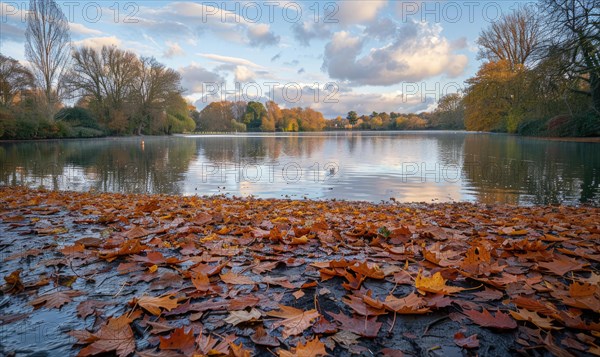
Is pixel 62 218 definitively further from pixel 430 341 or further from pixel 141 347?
pixel 430 341

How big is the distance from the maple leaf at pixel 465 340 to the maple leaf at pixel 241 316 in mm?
862

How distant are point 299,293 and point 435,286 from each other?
2.34 feet

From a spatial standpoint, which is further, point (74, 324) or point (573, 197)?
point (573, 197)

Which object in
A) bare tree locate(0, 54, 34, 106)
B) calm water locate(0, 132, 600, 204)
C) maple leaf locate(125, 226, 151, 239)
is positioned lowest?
calm water locate(0, 132, 600, 204)

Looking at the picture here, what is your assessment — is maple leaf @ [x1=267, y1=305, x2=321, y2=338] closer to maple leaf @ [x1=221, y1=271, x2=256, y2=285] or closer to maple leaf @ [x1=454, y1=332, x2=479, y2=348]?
maple leaf @ [x1=221, y1=271, x2=256, y2=285]

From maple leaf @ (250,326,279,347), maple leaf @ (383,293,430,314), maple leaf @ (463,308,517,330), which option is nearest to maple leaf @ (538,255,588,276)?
maple leaf @ (463,308,517,330)

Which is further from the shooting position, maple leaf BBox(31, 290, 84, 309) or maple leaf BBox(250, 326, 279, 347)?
maple leaf BBox(31, 290, 84, 309)

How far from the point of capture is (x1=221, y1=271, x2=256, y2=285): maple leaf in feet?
6.48

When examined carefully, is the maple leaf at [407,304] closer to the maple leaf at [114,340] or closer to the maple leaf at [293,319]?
the maple leaf at [293,319]

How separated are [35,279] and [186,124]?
6943 cm

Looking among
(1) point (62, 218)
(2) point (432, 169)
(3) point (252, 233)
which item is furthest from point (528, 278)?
(2) point (432, 169)

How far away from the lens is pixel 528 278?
1.96m

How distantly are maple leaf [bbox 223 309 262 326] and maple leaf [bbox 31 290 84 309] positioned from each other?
887 mm

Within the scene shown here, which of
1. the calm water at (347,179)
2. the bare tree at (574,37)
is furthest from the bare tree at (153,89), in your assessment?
the bare tree at (574,37)
